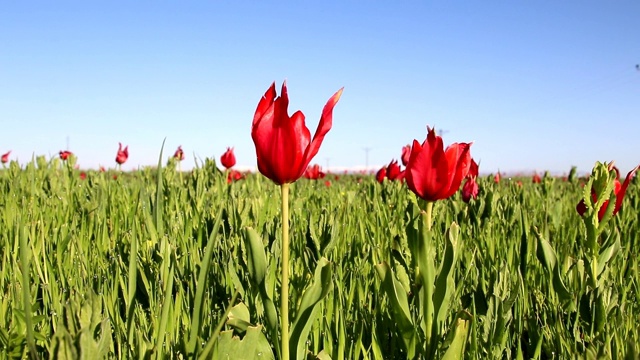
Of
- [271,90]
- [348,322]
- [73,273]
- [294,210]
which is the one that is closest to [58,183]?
[294,210]

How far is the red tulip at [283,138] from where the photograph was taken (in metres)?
0.91

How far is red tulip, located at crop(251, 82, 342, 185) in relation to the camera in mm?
906

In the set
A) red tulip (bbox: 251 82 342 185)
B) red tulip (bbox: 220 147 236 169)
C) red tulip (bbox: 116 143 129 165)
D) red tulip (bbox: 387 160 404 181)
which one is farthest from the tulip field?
red tulip (bbox: 116 143 129 165)

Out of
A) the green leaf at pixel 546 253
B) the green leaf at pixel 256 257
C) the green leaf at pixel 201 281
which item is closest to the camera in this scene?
the green leaf at pixel 201 281

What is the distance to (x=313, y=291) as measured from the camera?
0.96 meters

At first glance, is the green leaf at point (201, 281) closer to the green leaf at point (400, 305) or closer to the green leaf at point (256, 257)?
the green leaf at point (256, 257)

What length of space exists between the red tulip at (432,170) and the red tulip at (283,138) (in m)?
0.48

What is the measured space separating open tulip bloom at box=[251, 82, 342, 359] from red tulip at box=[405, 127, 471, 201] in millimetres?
473

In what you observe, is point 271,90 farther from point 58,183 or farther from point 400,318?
point 58,183

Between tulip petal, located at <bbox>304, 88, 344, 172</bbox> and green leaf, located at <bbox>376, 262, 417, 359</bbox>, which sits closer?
tulip petal, located at <bbox>304, 88, 344, 172</bbox>

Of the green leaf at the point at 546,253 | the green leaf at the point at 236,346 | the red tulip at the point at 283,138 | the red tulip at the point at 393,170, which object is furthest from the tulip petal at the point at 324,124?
the red tulip at the point at 393,170

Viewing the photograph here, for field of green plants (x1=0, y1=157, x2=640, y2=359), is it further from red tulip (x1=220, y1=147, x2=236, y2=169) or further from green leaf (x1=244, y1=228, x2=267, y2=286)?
red tulip (x1=220, y1=147, x2=236, y2=169)

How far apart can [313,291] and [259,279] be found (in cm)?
13

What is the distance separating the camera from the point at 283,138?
91cm
